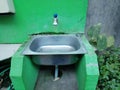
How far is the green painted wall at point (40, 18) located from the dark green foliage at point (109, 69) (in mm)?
526

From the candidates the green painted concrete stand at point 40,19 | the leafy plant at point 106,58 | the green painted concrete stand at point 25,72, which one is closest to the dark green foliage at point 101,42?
the leafy plant at point 106,58

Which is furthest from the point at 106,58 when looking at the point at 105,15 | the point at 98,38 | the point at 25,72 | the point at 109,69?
the point at 25,72

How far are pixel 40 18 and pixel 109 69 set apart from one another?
108 cm

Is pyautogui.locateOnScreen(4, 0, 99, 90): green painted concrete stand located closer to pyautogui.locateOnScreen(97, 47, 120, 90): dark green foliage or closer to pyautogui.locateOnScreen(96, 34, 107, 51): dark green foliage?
pyautogui.locateOnScreen(96, 34, 107, 51): dark green foliage

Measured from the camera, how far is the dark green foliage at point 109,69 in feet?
5.77

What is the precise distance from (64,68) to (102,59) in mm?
554

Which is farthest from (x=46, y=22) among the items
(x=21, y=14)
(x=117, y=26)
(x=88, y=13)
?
(x=117, y=26)

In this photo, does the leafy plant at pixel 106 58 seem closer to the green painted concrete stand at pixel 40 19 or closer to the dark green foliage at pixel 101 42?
the dark green foliage at pixel 101 42

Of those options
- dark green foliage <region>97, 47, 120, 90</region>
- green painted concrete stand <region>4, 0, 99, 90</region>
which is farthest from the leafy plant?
green painted concrete stand <region>4, 0, 99, 90</region>

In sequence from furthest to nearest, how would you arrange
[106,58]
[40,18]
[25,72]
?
[106,58] < [40,18] < [25,72]

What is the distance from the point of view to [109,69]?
6.17 feet

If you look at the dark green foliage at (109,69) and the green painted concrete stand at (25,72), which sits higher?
the green painted concrete stand at (25,72)

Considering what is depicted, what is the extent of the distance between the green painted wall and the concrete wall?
0.12 meters

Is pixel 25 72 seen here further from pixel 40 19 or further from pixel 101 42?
pixel 101 42
